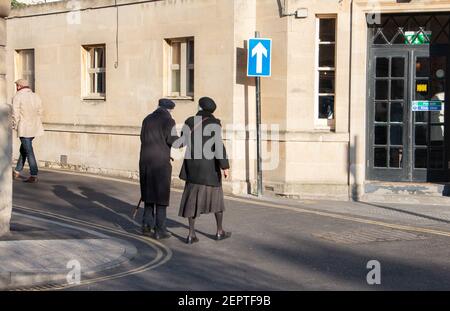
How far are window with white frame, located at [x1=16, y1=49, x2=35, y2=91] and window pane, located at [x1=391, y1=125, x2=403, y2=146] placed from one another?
9396mm

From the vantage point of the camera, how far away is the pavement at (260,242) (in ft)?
26.2

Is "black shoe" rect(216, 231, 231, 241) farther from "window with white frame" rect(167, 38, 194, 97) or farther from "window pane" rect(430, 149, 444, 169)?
"window pane" rect(430, 149, 444, 169)

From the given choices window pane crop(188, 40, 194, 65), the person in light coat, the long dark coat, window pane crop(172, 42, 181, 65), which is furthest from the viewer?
window pane crop(172, 42, 181, 65)

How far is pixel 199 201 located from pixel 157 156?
842mm

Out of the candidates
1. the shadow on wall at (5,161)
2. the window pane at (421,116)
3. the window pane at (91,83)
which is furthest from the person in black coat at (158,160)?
the window pane at (91,83)

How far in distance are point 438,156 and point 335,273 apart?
7.29 metres

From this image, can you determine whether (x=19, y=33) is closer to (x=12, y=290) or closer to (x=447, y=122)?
A: (x=447, y=122)

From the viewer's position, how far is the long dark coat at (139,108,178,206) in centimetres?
1023

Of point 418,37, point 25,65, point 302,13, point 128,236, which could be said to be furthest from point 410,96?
point 25,65

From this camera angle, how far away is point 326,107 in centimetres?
1495

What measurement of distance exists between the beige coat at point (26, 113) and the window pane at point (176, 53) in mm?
2943

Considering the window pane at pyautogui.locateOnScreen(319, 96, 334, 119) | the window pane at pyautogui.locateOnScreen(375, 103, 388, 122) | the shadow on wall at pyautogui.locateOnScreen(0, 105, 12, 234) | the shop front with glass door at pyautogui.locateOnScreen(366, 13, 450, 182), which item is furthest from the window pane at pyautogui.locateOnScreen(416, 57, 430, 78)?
the shadow on wall at pyautogui.locateOnScreen(0, 105, 12, 234)

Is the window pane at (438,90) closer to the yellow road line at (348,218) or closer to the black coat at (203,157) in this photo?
the yellow road line at (348,218)

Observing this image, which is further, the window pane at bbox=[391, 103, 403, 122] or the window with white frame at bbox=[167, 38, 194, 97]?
the window with white frame at bbox=[167, 38, 194, 97]
